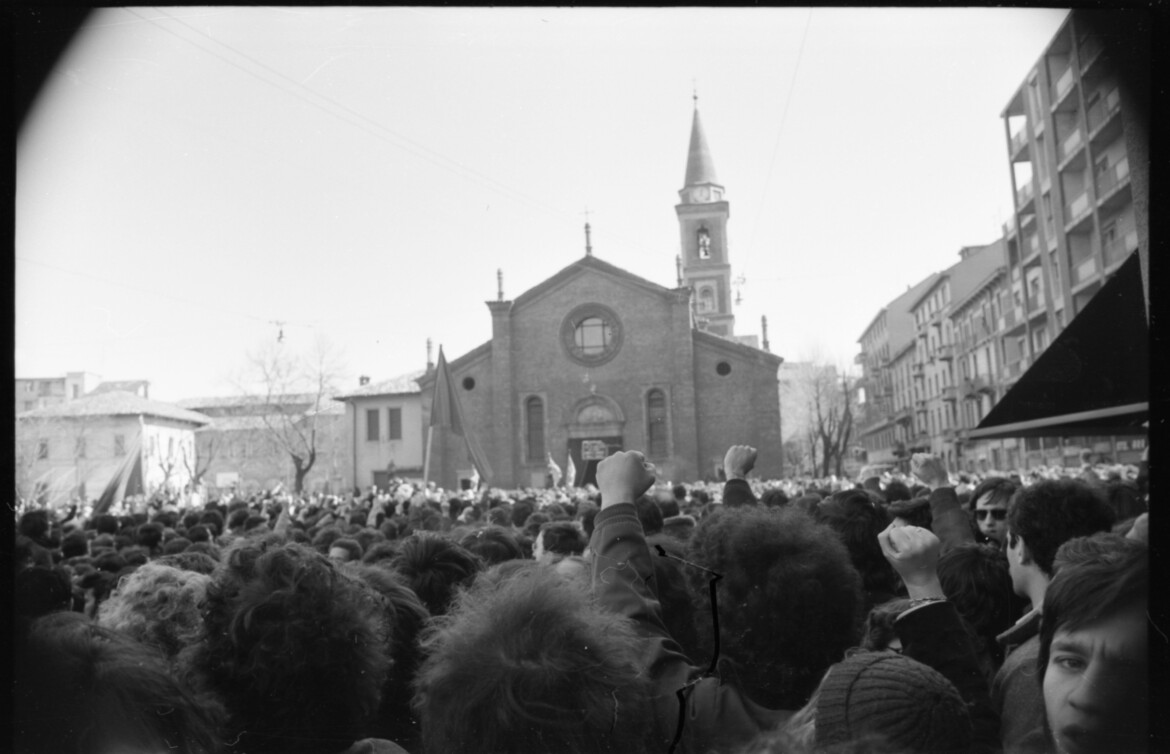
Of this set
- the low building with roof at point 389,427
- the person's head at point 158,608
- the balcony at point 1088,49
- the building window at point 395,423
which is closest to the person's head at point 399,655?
the person's head at point 158,608

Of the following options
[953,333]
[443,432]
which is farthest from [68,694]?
[443,432]

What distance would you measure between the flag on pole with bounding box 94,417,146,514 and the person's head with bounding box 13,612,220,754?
10.3 metres

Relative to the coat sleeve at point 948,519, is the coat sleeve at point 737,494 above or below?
above

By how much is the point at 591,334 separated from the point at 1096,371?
2940 cm

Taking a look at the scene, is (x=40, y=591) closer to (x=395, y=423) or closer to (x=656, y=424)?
(x=395, y=423)

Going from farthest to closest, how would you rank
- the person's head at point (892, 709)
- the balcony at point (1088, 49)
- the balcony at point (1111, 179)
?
the balcony at point (1111, 179)
the balcony at point (1088, 49)
the person's head at point (892, 709)

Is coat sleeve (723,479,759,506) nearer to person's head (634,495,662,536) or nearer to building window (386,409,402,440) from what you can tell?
person's head (634,495,662,536)

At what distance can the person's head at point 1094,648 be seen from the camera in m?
1.78

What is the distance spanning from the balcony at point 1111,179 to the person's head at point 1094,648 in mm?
2961

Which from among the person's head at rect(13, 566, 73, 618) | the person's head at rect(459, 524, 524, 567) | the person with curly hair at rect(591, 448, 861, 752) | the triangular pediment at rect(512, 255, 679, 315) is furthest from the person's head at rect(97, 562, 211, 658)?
the triangular pediment at rect(512, 255, 679, 315)

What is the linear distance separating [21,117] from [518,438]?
102 feet

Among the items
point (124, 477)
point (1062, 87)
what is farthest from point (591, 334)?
point (1062, 87)

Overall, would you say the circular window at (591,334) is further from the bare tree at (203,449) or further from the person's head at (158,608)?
the person's head at (158,608)

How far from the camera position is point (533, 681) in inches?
59.1
